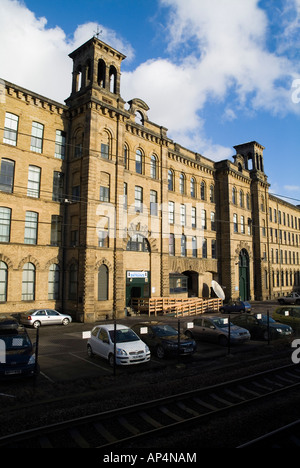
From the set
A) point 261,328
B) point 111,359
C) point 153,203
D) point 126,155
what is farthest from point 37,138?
point 261,328

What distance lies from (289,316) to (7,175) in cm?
2339

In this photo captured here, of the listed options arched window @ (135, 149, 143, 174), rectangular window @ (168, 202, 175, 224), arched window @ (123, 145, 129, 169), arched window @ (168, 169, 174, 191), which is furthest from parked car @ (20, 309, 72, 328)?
arched window @ (168, 169, 174, 191)

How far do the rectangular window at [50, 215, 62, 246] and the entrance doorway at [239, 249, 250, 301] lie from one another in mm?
27219

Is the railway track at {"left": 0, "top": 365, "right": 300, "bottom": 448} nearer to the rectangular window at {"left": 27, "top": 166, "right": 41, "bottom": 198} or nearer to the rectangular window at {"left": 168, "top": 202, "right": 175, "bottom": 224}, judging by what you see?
the rectangular window at {"left": 27, "top": 166, "right": 41, "bottom": 198}

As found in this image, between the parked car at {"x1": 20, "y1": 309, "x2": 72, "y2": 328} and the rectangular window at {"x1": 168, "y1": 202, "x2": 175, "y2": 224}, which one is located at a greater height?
the rectangular window at {"x1": 168, "y1": 202, "x2": 175, "y2": 224}

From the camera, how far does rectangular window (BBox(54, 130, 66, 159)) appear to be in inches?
1103

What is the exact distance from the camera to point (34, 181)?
26.2m

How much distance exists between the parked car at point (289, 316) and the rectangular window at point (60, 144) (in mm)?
21925

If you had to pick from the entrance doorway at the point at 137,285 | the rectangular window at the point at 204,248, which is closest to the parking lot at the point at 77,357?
the entrance doorway at the point at 137,285

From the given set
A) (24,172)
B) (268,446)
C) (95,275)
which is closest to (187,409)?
(268,446)

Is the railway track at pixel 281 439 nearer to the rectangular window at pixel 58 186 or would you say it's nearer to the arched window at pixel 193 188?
the rectangular window at pixel 58 186

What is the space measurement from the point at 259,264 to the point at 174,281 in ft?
61.7

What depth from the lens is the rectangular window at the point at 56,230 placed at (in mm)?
27064
